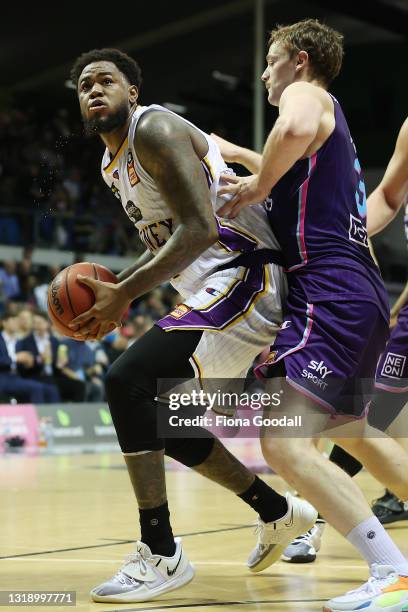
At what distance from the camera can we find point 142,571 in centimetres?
389

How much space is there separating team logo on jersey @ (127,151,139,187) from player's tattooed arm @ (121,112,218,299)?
0.15 m

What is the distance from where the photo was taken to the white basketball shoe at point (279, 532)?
4.33m

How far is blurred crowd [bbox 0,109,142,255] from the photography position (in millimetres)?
17953

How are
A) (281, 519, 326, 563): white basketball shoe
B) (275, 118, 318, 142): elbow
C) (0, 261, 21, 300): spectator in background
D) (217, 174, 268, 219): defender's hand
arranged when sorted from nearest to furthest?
(275, 118, 318, 142): elbow
(217, 174, 268, 219): defender's hand
(281, 519, 326, 563): white basketball shoe
(0, 261, 21, 300): spectator in background

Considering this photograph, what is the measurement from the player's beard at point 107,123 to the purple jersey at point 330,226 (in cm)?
73

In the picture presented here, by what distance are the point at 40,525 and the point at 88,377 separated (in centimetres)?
852

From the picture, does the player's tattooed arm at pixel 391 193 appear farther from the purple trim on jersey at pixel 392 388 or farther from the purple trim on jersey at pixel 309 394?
the purple trim on jersey at pixel 392 388

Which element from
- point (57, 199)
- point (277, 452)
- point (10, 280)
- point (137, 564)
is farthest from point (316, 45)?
point (57, 199)

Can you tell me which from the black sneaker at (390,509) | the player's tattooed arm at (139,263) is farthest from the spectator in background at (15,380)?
the player's tattooed arm at (139,263)

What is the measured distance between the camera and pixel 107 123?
4.11 metres

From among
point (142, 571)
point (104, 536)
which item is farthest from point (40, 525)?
point (142, 571)

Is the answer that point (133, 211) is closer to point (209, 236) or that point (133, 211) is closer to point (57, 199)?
point (209, 236)

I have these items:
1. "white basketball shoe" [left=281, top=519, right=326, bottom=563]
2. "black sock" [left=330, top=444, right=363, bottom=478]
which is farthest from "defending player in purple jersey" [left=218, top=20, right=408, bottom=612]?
"black sock" [left=330, top=444, right=363, bottom=478]

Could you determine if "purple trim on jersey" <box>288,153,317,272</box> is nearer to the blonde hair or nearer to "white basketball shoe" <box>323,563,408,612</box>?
the blonde hair
